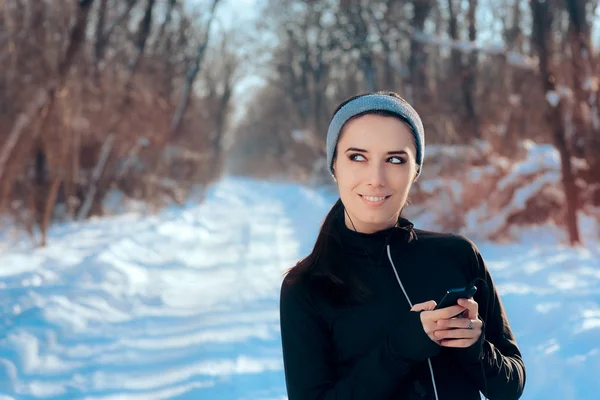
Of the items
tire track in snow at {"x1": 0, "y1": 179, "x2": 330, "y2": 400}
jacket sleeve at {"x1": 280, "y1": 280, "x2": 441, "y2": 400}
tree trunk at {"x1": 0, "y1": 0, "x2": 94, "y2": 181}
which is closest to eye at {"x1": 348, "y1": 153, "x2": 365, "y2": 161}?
jacket sleeve at {"x1": 280, "y1": 280, "x2": 441, "y2": 400}

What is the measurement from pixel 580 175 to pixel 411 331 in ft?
24.8

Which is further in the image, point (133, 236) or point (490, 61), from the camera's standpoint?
point (490, 61)

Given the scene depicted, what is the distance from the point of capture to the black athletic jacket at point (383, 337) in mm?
1488

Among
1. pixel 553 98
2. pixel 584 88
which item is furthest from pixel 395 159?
pixel 584 88

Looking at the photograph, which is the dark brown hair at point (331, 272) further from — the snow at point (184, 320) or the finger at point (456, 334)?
the snow at point (184, 320)

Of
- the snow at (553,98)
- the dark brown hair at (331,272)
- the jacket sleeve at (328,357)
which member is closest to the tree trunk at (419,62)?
the snow at (553,98)

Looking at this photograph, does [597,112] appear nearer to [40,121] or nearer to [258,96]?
[40,121]

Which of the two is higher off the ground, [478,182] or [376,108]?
[478,182]

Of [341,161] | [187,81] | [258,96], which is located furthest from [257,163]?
[341,161]

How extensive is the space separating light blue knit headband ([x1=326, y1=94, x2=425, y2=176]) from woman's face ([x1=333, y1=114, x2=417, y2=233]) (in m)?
0.02

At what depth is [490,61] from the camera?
2456cm

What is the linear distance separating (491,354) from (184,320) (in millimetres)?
4901

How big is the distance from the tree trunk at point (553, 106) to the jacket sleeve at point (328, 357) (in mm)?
6995

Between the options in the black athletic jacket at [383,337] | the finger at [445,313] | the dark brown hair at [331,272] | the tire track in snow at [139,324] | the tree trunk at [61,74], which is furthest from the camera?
the tree trunk at [61,74]
